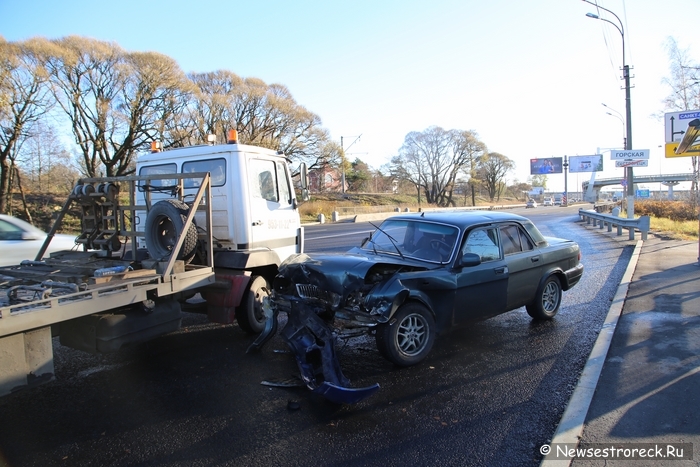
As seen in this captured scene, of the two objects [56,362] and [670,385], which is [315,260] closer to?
[56,362]

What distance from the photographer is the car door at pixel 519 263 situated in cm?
607

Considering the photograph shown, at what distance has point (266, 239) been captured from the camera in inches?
259

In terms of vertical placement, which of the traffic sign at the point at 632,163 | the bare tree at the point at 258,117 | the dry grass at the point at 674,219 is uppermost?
the bare tree at the point at 258,117

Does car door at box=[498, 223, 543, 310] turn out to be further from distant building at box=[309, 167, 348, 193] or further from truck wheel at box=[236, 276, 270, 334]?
distant building at box=[309, 167, 348, 193]

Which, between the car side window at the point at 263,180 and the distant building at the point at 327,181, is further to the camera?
the distant building at the point at 327,181

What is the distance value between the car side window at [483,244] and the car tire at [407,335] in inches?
43.5

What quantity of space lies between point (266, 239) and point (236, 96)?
134 feet

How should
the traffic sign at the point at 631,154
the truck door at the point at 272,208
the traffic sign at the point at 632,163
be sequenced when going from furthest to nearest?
the traffic sign at the point at 632,163 → the traffic sign at the point at 631,154 → the truck door at the point at 272,208

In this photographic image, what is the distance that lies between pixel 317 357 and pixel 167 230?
2.57m

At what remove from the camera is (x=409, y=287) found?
4934mm

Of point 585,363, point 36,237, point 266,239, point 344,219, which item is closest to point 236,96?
point 344,219

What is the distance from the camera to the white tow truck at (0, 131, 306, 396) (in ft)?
11.9

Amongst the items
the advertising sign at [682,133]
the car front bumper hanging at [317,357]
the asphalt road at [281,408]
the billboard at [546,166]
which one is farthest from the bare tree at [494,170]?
the car front bumper hanging at [317,357]

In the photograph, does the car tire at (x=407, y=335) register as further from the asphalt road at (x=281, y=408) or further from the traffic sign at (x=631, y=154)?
the traffic sign at (x=631, y=154)
